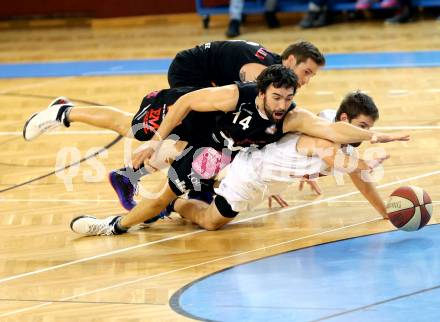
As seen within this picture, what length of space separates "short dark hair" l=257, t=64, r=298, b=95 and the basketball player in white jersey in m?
0.40

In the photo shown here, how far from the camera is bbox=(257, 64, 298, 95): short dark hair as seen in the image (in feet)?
17.8

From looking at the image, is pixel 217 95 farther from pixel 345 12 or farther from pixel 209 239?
pixel 345 12

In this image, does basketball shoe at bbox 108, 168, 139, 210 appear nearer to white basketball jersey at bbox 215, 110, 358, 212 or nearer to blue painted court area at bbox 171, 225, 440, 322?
white basketball jersey at bbox 215, 110, 358, 212

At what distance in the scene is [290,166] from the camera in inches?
226

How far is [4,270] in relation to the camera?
543 cm

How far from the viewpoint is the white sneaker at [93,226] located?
596 centimetres

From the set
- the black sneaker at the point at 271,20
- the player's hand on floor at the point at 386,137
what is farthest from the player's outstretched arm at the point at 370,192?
the black sneaker at the point at 271,20

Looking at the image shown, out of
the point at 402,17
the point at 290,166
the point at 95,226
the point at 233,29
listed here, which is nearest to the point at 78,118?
the point at 95,226

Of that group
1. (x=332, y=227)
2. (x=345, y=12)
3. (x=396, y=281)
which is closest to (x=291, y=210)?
(x=332, y=227)

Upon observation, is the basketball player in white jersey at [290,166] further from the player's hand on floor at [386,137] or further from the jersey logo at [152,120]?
the jersey logo at [152,120]

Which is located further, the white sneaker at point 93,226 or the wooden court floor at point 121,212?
the white sneaker at point 93,226

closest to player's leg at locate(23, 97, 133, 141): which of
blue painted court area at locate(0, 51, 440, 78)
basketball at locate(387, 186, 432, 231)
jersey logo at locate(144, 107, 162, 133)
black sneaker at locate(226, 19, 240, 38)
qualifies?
jersey logo at locate(144, 107, 162, 133)

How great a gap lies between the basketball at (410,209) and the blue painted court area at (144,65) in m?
4.98

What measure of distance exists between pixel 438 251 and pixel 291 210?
4.07ft
